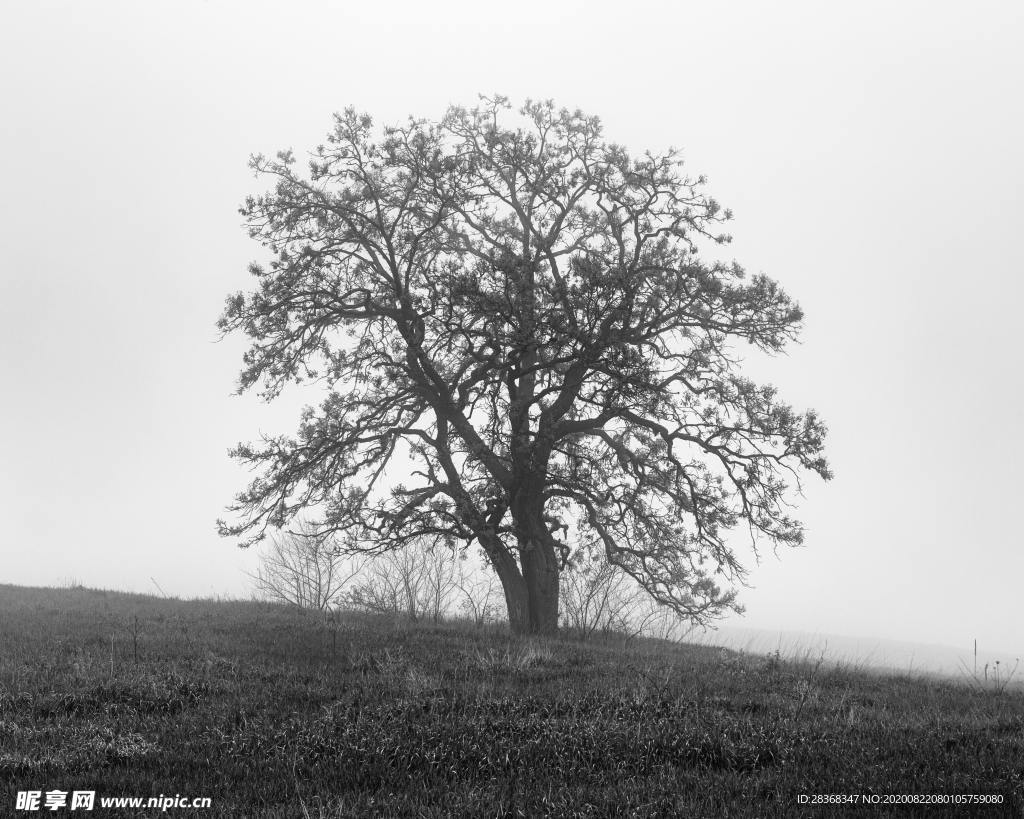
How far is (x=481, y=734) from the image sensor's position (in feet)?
26.3

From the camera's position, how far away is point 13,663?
12.9 metres

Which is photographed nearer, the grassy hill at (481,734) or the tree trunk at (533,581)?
the grassy hill at (481,734)

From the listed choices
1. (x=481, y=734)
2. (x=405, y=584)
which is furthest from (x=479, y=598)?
(x=481, y=734)

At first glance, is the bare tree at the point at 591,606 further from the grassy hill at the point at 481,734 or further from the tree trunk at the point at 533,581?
the grassy hill at the point at 481,734

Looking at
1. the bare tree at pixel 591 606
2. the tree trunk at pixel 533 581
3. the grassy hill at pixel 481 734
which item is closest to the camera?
the grassy hill at pixel 481 734

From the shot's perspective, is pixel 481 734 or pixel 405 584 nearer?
pixel 481 734

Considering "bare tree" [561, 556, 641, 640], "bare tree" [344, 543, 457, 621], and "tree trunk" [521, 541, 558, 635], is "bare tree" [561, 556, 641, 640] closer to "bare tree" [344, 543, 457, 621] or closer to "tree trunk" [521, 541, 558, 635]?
"tree trunk" [521, 541, 558, 635]

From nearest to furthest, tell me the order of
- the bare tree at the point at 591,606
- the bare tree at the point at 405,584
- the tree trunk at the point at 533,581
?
1. the tree trunk at the point at 533,581
2. the bare tree at the point at 591,606
3. the bare tree at the point at 405,584

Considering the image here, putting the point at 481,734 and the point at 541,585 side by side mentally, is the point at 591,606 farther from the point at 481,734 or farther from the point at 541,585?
the point at 481,734

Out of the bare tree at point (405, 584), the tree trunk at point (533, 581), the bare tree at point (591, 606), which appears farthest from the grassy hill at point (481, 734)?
the bare tree at point (405, 584)

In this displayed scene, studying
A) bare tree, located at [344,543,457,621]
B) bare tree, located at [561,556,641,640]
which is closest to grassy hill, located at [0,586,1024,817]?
bare tree, located at [561,556,641,640]

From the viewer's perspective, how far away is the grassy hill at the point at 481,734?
6.65m

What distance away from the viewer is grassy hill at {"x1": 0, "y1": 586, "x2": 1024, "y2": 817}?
6.65 m

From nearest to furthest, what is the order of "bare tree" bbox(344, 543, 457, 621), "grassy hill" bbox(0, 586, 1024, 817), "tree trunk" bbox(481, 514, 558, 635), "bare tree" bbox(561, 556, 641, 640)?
"grassy hill" bbox(0, 586, 1024, 817) → "tree trunk" bbox(481, 514, 558, 635) → "bare tree" bbox(561, 556, 641, 640) → "bare tree" bbox(344, 543, 457, 621)
